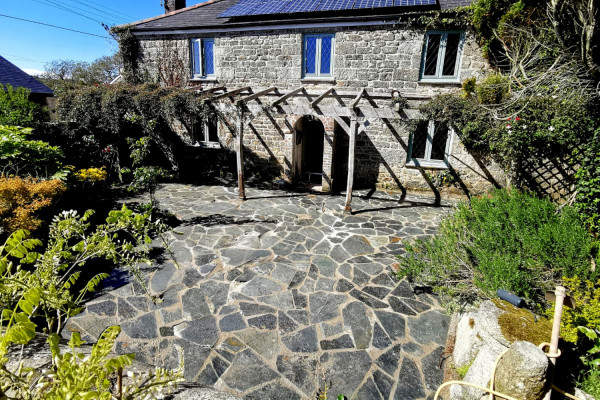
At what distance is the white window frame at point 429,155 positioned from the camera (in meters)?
10.8

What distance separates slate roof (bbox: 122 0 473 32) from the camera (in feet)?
34.0

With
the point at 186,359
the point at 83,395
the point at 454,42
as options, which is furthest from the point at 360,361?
the point at 454,42

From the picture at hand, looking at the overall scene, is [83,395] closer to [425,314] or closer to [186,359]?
[186,359]

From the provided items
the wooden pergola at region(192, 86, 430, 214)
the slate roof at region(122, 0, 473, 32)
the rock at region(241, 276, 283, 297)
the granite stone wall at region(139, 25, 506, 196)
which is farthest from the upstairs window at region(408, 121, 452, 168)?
the rock at region(241, 276, 283, 297)

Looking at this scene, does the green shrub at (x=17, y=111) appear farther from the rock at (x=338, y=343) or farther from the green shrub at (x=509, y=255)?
the green shrub at (x=509, y=255)

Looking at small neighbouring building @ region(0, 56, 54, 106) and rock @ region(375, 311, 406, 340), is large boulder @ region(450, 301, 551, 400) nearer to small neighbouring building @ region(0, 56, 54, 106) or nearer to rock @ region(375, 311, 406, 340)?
rock @ region(375, 311, 406, 340)

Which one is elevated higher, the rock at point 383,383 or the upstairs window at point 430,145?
the upstairs window at point 430,145

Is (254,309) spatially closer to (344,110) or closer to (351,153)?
(351,153)

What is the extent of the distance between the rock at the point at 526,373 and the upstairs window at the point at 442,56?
9.86 meters

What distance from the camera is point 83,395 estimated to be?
1.26m

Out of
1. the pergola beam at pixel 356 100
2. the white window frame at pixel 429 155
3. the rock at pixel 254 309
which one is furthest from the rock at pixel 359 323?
the white window frame at pixel 429 155

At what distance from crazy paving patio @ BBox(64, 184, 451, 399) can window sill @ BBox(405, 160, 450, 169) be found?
3.47 metres

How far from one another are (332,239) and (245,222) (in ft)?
8.22

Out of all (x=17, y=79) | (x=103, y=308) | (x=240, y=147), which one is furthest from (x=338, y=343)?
(x=17, y=79)
